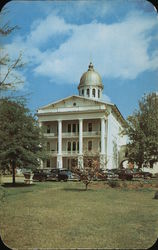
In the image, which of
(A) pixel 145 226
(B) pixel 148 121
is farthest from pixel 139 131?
(A) pixel 145 226

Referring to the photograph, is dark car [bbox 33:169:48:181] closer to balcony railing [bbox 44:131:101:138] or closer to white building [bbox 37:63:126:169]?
white building [bbox 37:63:126:169]

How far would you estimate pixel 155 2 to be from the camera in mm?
2750

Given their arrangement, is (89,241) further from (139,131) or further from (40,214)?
(139,131)

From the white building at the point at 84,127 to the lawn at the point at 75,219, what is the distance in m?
0.45

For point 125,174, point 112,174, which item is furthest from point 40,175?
point 125,174

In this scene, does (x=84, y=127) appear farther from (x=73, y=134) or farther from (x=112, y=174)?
(x=112, y=174)

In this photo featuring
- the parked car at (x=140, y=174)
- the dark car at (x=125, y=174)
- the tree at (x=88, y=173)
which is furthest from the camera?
the tree at (x=88, y=173)

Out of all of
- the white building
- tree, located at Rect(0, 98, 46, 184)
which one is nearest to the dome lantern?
the white building

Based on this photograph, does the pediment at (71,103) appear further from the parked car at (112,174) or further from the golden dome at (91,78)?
the parked car at (112,174)

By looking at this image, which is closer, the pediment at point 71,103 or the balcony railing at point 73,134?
the pediment at point 71,103

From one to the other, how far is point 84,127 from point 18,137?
82 cm

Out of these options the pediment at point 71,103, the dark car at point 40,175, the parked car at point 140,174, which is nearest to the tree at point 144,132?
the parked car at point 140,174

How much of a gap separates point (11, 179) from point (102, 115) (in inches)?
53.5

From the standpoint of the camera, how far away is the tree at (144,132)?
2996 millimetres
